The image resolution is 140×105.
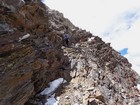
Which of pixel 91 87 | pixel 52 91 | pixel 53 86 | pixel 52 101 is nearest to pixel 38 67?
pixel 52 91

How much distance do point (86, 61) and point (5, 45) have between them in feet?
52.1

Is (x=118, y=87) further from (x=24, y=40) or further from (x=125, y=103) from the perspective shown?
(x=24, y=40)

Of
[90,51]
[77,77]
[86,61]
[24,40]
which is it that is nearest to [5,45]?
[24,40]

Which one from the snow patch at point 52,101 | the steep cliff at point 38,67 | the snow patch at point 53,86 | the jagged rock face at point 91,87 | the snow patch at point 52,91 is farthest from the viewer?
the snow patch at point 53,86

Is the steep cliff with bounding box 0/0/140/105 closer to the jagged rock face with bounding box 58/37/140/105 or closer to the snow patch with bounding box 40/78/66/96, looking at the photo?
the jagged rock face with bounding box 58/37/140/105

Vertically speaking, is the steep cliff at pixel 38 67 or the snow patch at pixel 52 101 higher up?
the steep cliff at pixel 38 67

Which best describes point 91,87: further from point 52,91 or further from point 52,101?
point 52,101

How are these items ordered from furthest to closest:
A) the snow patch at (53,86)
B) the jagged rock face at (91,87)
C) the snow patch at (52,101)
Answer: the snow patch at (53,86)
the jagged rock face at (91,87)
the snow patch at (52,101)

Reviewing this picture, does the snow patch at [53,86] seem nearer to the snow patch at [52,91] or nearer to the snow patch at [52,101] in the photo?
the snow patch at [52,91]

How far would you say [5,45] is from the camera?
675 inches

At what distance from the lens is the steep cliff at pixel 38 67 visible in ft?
57.3

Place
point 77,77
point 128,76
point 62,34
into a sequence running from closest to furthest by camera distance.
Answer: point 77,77 < point 62,34 < point 128,76

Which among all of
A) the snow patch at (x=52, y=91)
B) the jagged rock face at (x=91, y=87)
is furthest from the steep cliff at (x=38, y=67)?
the snow patch at (x=52, y=91)

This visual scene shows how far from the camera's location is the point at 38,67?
21.8m
